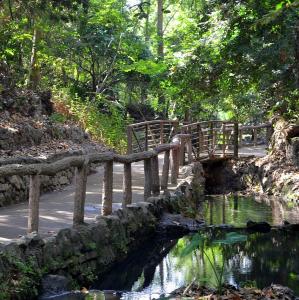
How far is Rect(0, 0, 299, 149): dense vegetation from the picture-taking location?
11367 mm

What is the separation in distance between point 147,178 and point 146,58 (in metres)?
16.0

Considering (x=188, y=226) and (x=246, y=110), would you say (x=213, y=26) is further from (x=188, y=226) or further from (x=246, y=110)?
(x=246, y=110)

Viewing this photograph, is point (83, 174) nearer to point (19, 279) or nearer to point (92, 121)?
point (19, 279)

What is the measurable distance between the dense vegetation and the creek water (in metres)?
3.46

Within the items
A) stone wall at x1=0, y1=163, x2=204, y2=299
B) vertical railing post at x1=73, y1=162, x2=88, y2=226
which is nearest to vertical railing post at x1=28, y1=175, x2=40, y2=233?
stone wall at x1=0, y1=163, x2=204, y2=299

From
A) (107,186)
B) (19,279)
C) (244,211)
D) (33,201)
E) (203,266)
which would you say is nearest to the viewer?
(19,279)

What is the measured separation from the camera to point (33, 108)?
50.4ft

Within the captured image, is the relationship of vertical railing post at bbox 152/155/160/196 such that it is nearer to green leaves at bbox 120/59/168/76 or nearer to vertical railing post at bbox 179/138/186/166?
vertical railing post at bbox 179/138/186/166

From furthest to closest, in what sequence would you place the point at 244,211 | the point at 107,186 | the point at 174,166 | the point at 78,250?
the point at 244,211
the point at 174,166
the point at 107,186
the point at 78,250

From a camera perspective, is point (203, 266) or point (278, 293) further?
point (203, 266)

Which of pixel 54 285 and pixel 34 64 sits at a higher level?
pixel 34 64

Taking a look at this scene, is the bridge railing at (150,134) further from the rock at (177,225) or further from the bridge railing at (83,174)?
the rock at (177,225)

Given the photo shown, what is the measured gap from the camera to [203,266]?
8641 mm

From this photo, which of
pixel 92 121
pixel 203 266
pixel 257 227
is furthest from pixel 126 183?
pixel 92 121
